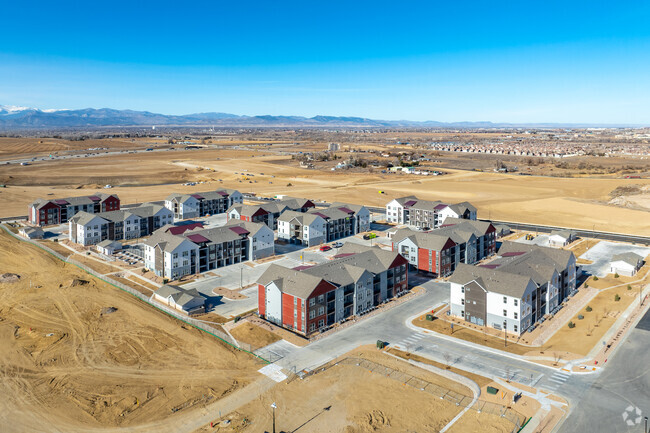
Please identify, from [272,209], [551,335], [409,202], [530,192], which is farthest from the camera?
[530,192]

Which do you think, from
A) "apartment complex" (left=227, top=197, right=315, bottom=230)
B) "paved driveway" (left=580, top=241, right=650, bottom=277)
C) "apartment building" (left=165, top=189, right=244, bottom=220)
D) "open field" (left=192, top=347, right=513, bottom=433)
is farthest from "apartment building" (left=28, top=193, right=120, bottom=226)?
"paved driveway" (left=580, top=241, right=650, bottom=277)

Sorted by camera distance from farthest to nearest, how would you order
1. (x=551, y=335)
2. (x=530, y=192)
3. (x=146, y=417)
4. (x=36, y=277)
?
(x=530, y=192) < (x=36, y=277) < (x=551, y=335) < (x=146, y=417)

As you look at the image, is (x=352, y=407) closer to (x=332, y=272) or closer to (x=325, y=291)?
(x=325, y=291)

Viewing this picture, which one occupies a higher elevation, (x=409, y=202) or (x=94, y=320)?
(x=409, y=202)

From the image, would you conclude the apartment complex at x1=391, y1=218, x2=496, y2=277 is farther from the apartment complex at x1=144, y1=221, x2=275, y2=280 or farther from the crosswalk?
the crosswalk

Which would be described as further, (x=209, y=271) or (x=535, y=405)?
(x=209, y=271)

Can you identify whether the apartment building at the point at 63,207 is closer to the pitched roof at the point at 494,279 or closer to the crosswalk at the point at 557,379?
the pitched roof at the point at 494,279

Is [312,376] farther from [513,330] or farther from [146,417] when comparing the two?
[513,330]

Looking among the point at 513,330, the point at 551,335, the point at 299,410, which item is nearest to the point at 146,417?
the point at 299,410
